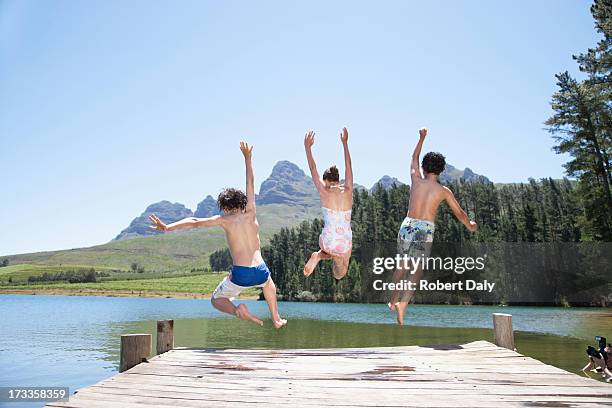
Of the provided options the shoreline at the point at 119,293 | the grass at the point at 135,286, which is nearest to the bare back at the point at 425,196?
the shoreline at the point at 119,293

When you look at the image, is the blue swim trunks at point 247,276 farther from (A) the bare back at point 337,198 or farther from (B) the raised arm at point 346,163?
(B) the raised arm at point 346,163

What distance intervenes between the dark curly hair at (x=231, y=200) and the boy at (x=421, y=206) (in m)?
3.06

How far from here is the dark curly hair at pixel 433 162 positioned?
8289 millimetres

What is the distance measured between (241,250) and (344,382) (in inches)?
105

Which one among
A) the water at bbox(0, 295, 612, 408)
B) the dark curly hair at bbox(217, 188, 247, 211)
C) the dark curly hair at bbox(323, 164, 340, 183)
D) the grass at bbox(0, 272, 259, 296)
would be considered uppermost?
the dark curly hair at bbox(323, 164, 340, 183)

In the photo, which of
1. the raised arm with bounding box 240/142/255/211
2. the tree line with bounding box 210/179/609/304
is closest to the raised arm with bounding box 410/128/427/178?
the raised arm with bounding box 240/142/255/211

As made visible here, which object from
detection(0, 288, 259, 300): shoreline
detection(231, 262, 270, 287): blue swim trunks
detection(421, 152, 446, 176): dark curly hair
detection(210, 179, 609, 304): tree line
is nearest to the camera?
detection(231, 262, 270, 287): blue swim trunks

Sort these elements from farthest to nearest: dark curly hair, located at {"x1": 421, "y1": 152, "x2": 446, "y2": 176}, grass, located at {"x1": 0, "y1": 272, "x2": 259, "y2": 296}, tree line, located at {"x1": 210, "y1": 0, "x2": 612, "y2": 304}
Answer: grass, located at {"x1": 0, "y1": 272, "x2": 259, "y2": 296}, tree line, located at {"x1": 210, "y1": 0, "x2": 612, "y2": 304}, dark curly hair, located at {"x1": 421, "y1": 152, "x2": 446, "y2": 176}

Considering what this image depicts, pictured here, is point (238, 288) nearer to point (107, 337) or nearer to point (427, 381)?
point (427, 381)

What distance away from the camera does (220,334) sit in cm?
3312

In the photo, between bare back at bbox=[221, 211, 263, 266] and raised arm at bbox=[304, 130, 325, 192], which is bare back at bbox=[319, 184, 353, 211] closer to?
raised arm at bbox=[304, 130, 325, 192]

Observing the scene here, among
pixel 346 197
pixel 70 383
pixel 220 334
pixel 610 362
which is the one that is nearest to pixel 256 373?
pixel 346 197

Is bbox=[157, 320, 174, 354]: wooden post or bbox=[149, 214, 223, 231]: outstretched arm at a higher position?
bbox=[149, 214, 223, 231]: outstretched arm

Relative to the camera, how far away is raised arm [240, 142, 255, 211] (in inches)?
290
